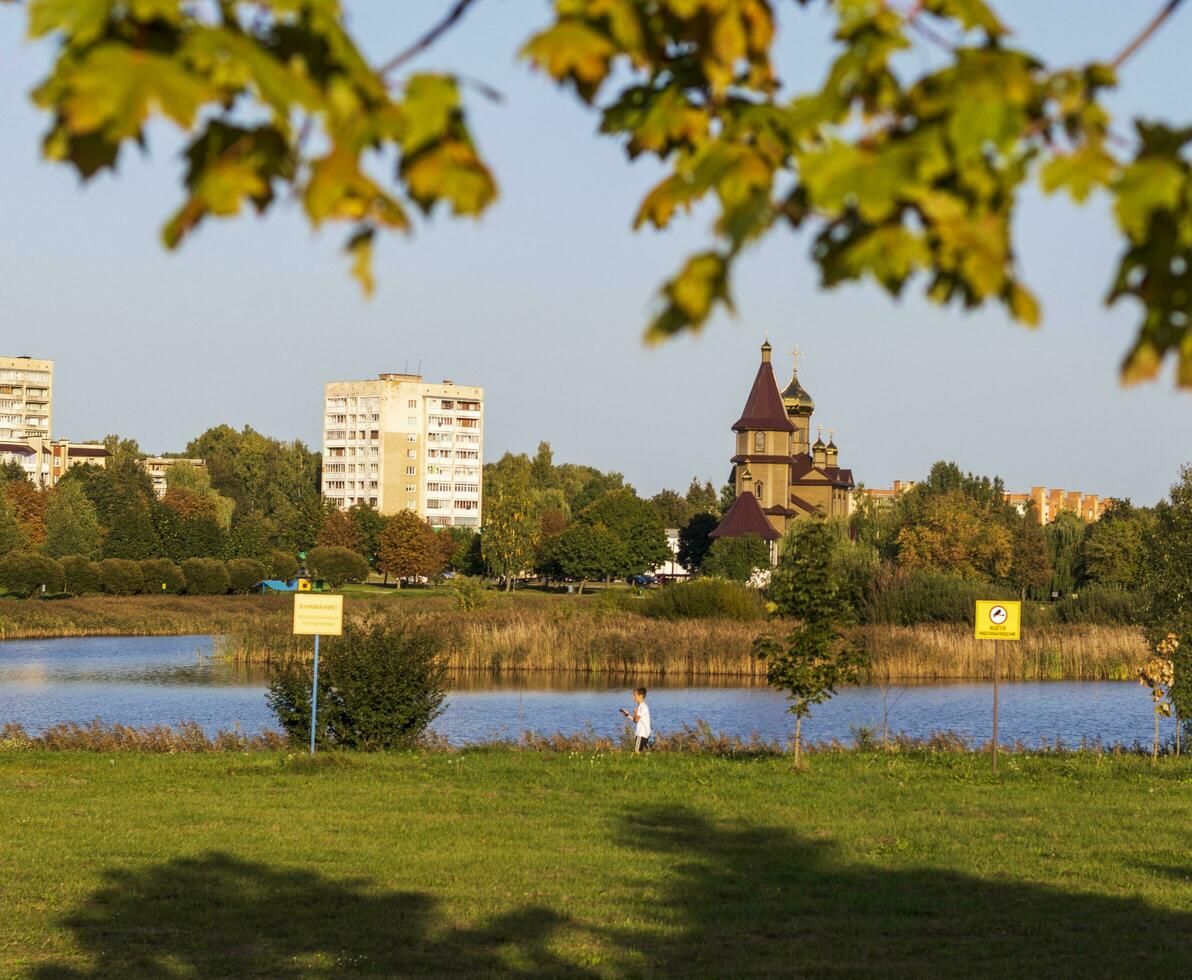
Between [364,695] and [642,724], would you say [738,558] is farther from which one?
[364,695]

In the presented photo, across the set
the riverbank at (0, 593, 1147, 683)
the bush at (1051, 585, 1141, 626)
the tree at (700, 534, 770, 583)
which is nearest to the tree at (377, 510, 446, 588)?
the tree at (700, 534, 770, 583)

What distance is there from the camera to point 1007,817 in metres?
16.9

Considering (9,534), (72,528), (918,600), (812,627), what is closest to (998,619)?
(812,627)

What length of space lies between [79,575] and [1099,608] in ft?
186

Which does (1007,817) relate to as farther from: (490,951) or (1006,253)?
(1006,253)

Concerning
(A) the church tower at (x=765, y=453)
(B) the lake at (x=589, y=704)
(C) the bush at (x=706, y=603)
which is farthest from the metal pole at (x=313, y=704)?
(A) the church tower at (x=765, y=453)

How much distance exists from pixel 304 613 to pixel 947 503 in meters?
87.4

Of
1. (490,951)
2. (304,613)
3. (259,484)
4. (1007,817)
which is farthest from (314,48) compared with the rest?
(259,484)

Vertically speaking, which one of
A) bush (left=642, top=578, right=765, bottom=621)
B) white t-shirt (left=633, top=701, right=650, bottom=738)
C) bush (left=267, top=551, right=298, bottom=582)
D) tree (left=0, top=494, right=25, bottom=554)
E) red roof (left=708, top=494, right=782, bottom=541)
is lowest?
white t-shirt (left=633, top=701, right=650, bottom=738)

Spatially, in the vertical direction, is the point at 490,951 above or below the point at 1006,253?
below

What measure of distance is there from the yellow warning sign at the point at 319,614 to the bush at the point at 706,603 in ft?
132

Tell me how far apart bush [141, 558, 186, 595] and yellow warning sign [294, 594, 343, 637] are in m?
72.2

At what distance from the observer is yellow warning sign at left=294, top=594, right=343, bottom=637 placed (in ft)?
73.2

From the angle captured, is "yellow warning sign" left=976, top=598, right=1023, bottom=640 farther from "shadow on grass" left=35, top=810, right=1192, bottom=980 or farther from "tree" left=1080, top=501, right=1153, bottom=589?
"tree" left=1080, top=501, right=1153, bottom=589
